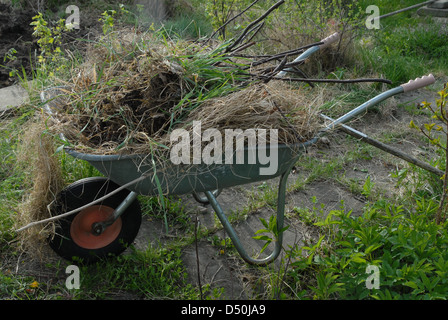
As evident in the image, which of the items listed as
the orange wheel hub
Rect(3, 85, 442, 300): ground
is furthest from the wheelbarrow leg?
the orange wheel hub

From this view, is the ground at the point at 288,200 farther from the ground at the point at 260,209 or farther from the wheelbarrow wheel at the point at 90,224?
the wheelbarrow wheel at the point at 90,224

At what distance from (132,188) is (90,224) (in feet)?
1.55

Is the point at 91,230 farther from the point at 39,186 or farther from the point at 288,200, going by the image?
the point at 288,200

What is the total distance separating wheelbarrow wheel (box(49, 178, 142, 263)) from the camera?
214 centimetres

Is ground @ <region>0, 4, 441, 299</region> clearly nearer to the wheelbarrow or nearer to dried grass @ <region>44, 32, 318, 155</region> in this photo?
the wheelbarrow

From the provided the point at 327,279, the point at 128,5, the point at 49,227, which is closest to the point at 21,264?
the point at 49,227

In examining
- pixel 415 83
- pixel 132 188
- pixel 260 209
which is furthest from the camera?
pixel 260 209

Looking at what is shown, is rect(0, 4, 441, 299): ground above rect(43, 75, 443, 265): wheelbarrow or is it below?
below

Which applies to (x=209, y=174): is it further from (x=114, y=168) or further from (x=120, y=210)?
(x=120, y=210)

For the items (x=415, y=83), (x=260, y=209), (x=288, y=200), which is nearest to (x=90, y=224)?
(x=260, y=209)

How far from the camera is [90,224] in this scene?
226 centimetres

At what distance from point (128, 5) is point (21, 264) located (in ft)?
12.1

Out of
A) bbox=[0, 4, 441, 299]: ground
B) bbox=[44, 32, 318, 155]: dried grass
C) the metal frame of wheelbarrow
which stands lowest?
bbox=[0, 4, 441, 299]: ground
